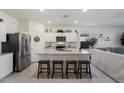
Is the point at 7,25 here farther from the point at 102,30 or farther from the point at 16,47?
the point at 102,30

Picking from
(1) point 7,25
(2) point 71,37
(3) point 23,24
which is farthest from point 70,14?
(2) point 71,37

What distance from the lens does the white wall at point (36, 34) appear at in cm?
885

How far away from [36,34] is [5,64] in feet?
13.4

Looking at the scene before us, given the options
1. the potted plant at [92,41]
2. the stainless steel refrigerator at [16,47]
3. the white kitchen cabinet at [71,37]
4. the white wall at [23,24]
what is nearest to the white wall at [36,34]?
the white wall at [23,24]

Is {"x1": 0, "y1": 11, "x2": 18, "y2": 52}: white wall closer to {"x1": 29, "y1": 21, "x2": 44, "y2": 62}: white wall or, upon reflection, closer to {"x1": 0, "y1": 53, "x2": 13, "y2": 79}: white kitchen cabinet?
{"x1": 0, "y1": 53, "x2": 13, "y2": 79}: white kitchen cabinet

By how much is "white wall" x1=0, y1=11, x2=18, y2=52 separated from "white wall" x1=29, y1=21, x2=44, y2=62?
3.27 feet

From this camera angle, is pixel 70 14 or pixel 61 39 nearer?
pixel 70 14

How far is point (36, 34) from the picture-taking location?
914 centimetres

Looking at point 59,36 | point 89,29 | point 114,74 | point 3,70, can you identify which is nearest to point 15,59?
point 3,70

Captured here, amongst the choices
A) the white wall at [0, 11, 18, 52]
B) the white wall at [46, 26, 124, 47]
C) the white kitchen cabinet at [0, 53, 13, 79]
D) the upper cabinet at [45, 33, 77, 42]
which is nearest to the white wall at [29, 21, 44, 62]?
the upper cabinet at [45, 33, 77, 42]

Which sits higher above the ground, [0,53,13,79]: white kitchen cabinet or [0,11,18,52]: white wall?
[0,11,18,52]: white wall

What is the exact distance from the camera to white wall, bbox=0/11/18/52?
18.2 feet
